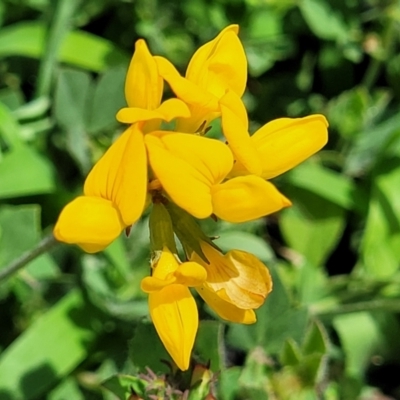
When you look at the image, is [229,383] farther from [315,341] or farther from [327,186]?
[327,186]

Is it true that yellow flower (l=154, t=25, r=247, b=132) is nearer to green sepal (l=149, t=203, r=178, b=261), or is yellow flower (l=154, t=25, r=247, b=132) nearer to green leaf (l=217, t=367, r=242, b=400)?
green sepal (l=149, t=203, r=178, b=261)

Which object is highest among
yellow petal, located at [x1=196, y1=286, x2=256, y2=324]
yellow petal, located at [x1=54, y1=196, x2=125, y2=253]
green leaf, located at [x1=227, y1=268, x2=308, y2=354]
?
yellow petal, located at [x1=54, y1=196, x2=125, y2=253]

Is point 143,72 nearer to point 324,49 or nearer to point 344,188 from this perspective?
point 344,188

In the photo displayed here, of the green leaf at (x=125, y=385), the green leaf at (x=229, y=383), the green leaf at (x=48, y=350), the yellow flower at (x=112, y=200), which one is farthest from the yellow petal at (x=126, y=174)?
the green leaf at (x=48, y=350)

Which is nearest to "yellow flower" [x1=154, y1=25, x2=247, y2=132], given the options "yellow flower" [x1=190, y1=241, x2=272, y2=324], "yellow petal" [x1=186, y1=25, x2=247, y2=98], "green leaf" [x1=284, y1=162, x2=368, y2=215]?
"yellow petal" [x1=186, y1=25, x2=247, y2=98]

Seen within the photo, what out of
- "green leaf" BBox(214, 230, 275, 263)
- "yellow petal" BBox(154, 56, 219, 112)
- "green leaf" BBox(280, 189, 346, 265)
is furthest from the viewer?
"green leaf" BBox(280, 189, 346, 265)

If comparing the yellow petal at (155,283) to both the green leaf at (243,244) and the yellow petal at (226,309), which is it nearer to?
the yellow petal at (226,309)

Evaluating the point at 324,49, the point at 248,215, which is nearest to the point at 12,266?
the point at 248,215

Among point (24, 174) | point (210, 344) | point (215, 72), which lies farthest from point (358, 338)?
point (215, 72)
